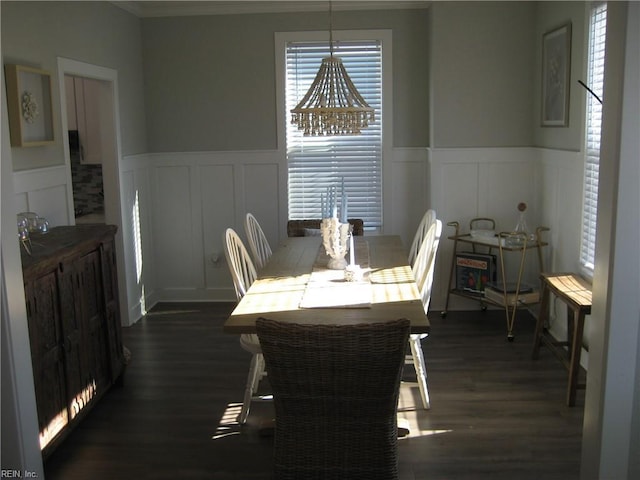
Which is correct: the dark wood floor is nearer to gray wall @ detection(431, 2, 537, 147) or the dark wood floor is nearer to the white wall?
the white wall

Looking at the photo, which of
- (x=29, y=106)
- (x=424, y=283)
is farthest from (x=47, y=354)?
(x=424, y=283)

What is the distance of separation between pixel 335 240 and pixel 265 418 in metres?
1.04

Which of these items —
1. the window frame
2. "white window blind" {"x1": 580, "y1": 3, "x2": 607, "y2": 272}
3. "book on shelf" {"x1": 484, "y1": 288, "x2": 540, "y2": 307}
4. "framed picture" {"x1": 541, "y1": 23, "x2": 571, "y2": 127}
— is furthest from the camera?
the window frame

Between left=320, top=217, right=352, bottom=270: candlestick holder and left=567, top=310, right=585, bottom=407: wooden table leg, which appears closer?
left=567, top=310, right=585, bottom=407: wooden table leg

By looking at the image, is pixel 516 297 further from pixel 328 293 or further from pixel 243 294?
pixel 243 294

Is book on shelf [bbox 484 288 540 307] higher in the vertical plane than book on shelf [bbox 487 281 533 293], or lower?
lower

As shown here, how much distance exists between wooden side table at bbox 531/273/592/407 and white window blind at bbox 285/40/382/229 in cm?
191

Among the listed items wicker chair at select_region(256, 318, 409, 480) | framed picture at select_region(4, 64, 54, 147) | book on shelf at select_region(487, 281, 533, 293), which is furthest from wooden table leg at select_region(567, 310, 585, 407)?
framed picture at select_region(4, 64, 54, 147)

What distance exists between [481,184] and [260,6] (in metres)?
2.33

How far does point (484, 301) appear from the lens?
5.10m

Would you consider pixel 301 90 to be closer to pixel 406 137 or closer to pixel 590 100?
pixel 406 137

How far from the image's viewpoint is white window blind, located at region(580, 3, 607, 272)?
13.0 feet

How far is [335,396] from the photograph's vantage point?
2.53 metres

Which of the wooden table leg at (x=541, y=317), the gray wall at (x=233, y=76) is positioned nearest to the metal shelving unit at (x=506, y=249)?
the wooden table leg at (x=541, y=317)
